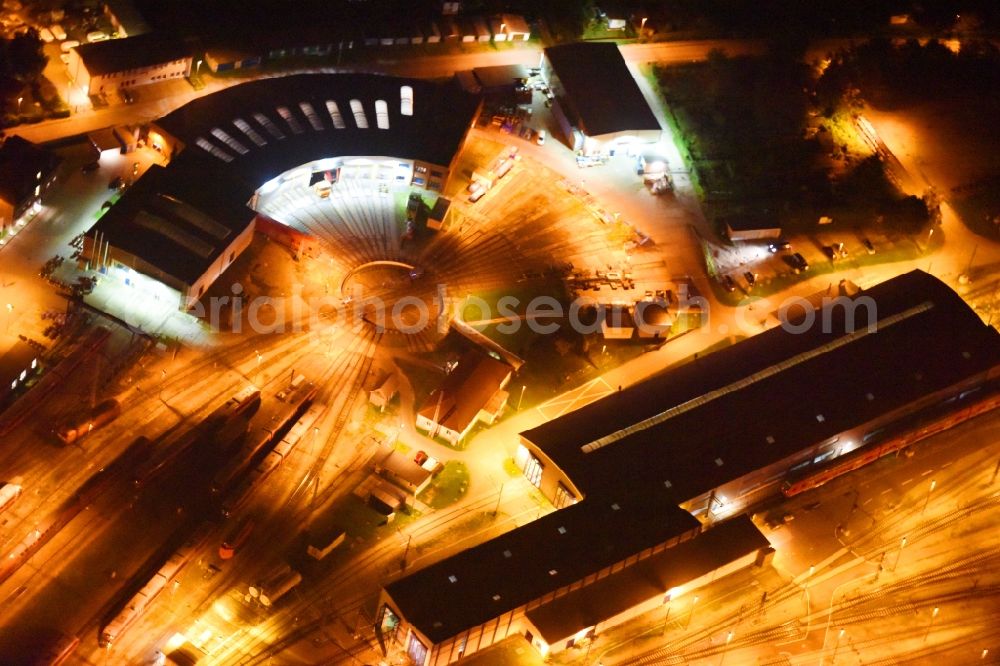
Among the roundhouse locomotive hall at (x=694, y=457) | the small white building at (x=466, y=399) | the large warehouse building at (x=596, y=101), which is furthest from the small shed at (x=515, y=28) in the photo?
the roundhouse locomotive hall at (x=694, y=457)

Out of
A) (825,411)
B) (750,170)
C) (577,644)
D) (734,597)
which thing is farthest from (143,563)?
(750,170)

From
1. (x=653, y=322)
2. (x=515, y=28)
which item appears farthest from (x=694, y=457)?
(x=515, y=28)

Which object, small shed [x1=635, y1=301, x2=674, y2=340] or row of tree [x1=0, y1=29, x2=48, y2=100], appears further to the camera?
row of tree [x1=0, y1=29, x2=48, y2=100]

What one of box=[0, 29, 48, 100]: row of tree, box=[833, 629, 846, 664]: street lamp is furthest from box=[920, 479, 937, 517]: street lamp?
box=[0, 29, 48, 100]: row of tree

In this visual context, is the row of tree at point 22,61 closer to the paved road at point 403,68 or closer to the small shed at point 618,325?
the paved road at point 403,68

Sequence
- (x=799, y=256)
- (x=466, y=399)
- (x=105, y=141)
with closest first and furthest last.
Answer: (x=466, y=399)
(x=105, y=141)
(x=799, y=256)

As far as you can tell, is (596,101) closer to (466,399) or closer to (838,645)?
(466,399)

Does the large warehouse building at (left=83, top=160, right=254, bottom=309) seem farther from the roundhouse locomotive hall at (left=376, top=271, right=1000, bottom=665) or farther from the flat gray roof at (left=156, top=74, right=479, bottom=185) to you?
the roundhouse locomotive hall at (left=376, top=271, right=1000, bottom=665)
